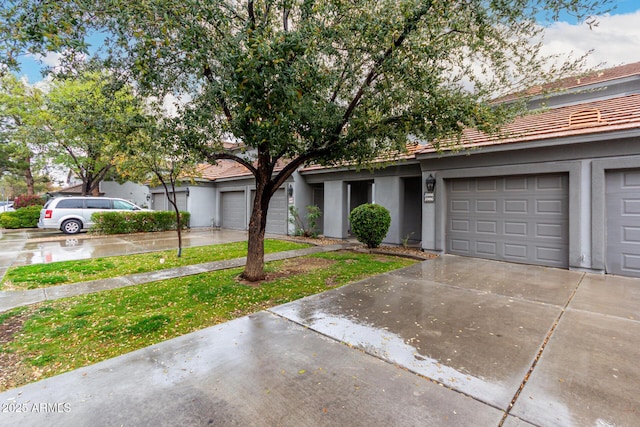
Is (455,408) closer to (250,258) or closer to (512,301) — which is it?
(512,301)

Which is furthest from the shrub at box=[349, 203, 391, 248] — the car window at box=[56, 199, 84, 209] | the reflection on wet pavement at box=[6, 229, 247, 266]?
the car window at box=[56, 199, 84, 209]

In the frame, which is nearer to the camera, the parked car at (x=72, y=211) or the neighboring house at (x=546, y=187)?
the neighboring house at (x=546, y=187)

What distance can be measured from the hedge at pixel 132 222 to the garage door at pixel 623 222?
53.9 feet

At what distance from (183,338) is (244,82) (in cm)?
318

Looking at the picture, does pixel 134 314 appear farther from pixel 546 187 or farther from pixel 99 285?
pixel 546 187

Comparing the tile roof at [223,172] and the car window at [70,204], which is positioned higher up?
the tile roof at [223,172]

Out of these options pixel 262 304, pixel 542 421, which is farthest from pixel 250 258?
pixel 542 421

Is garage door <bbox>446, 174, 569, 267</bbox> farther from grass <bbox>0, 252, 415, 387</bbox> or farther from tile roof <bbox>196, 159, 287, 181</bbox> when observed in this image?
tile roof <bbox>196, 159, 287, 181</bbox>

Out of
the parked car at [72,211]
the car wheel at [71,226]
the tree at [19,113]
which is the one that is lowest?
the car wheel at [71,226]

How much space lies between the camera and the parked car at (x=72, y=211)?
1296 cm

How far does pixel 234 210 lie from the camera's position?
16375mm

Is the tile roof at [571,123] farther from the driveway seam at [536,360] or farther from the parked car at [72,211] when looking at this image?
the parked car at [72,211]

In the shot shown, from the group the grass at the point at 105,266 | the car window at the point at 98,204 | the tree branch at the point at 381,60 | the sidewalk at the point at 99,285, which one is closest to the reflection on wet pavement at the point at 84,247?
the grass at the point at 105,266

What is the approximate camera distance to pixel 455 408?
2.27 metres
